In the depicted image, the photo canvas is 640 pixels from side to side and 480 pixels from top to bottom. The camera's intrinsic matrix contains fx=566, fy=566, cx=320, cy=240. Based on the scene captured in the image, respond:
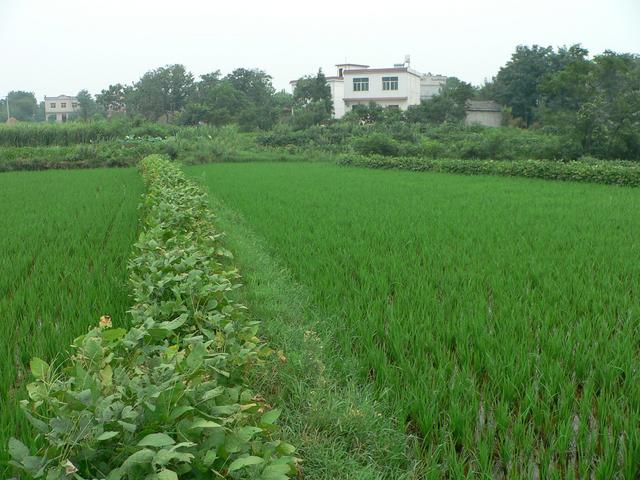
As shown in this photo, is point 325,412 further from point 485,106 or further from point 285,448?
point 485,106

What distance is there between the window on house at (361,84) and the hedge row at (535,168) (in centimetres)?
2002

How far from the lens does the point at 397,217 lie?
775 cm

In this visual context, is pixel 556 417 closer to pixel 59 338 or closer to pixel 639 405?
pixel 639 405

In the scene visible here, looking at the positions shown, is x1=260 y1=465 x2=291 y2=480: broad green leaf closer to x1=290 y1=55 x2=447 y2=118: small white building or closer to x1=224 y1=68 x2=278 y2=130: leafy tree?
x1=290 y1=55 x2=447 y2=118: small white building

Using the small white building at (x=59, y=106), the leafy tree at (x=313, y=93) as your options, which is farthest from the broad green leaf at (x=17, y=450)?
the small white building at (x=59, y=106)

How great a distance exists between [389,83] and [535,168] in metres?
25.9

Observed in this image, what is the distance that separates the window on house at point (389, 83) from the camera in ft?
128

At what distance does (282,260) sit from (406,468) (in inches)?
134

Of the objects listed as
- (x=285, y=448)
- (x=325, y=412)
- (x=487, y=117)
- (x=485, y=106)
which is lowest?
(x=325, y=412)

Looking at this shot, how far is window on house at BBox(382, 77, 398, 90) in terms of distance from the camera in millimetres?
38906

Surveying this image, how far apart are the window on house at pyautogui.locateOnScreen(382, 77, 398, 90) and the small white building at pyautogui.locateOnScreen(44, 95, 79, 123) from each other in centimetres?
4349

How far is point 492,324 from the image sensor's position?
10.9 ft

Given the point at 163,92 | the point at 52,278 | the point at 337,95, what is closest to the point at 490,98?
the point at 337,95

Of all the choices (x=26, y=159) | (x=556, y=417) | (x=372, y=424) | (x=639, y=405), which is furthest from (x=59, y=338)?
(x=26, y=159)
